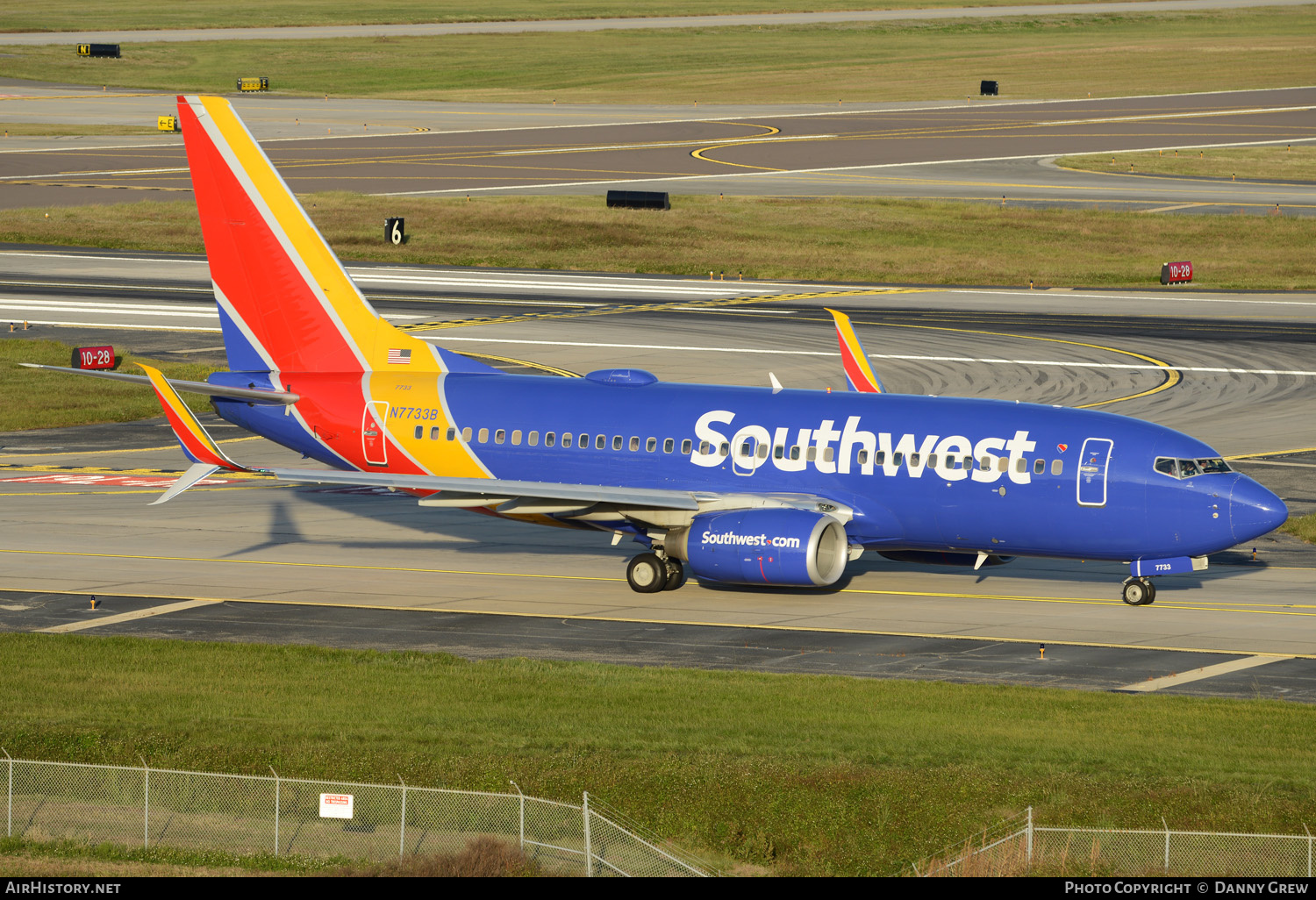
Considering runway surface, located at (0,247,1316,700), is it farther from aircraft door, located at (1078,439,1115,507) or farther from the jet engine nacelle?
aircraft door, located at (1078,439,1115,507)

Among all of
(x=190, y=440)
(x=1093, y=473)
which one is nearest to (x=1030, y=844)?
(x=1093, y=473)

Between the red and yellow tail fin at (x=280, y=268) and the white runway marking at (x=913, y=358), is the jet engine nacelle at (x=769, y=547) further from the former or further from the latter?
the white runway marking at (x=913, y=358)

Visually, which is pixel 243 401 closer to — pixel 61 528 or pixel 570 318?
pixel 61 528

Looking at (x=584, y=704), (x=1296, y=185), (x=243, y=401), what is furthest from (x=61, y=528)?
(x=1296, y=185)

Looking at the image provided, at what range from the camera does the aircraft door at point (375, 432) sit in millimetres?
45719

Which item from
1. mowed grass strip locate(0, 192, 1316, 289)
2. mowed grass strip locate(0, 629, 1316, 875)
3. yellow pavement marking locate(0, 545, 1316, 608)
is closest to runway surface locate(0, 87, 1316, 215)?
mowed grass strip locate(0, 192, 1316, 289)

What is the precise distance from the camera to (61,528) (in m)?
50.3

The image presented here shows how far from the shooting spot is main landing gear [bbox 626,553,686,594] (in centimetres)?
4344

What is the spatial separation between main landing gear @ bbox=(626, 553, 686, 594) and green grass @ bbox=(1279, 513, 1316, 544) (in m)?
19.1

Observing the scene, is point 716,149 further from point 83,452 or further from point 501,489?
point 501,489

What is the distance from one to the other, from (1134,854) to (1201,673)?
13.3 m

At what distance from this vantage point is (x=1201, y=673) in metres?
35.7

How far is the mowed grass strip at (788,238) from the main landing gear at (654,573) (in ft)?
213

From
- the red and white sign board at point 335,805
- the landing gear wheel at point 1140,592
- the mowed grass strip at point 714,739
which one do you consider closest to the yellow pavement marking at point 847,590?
the landing gear wheel at point 1140,592
